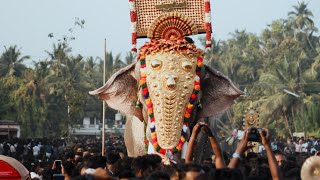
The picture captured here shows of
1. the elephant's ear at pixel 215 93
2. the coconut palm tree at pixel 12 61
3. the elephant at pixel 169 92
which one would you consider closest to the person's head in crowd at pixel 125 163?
the elephant at pixel 169 92

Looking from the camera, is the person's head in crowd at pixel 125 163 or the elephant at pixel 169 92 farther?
the elephant at pixel 169 92

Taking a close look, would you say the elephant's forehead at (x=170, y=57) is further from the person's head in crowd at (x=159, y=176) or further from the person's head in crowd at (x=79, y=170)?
the person's head in crowd at (x=159, y=176)

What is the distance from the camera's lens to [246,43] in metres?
86.2

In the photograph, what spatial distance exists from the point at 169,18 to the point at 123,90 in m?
1.28

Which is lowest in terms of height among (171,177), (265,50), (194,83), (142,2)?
(171,177)

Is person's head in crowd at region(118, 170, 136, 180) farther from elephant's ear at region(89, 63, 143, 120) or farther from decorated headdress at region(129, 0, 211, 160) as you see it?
elephant's ear at region(89, 63, 143, 120)

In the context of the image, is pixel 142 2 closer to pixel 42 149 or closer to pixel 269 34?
pixel 42 149

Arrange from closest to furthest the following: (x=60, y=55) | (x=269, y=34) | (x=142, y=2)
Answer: (x=142, y=2) < (x=60, y=55) < (x=269, y=34)

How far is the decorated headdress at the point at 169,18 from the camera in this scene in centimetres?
1255

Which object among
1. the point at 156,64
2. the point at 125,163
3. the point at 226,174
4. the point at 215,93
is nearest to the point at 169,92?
the point at 156,64

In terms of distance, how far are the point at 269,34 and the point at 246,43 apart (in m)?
7.73

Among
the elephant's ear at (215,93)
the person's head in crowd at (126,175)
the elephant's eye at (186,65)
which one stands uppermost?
the elephant's eye at (186,65)

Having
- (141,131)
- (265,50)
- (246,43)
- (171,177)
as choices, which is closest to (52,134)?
(265,50)

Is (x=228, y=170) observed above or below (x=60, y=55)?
below
